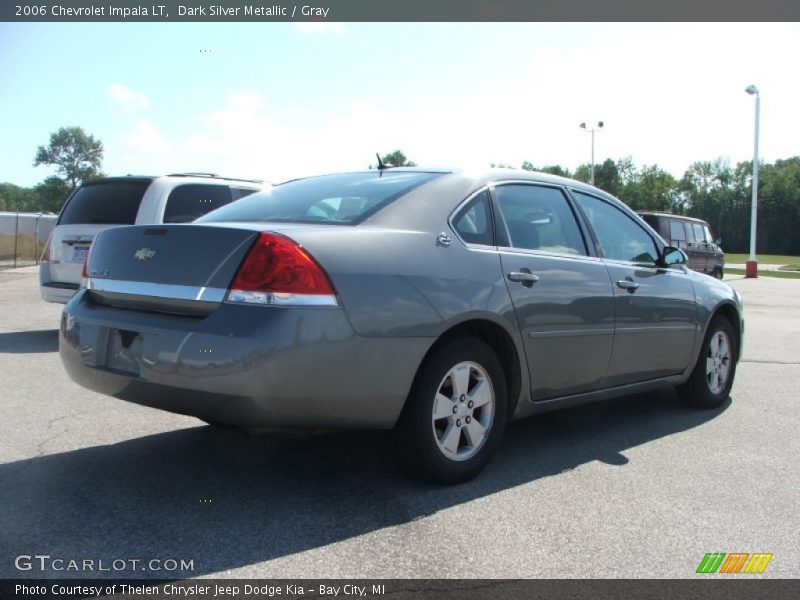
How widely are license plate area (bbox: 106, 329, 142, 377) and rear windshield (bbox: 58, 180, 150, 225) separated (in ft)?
16.8

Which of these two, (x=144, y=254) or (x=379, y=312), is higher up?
(x=144, y=254)

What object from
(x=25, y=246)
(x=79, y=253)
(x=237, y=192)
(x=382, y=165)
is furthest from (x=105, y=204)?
(x=25, y=246)

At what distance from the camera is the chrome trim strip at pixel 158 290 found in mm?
3193

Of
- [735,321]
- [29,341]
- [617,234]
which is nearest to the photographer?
[617,234]

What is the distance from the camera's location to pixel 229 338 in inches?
120

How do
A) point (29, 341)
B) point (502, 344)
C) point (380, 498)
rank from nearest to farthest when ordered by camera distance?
point (380, 498)
point (502, 344)
point (29, 341)

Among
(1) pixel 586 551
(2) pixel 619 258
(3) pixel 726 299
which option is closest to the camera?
(1) pixel 586 551

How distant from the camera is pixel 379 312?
3277 millimetres

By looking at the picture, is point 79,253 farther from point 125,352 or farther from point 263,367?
point 263,367

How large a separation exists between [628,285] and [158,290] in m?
2.87

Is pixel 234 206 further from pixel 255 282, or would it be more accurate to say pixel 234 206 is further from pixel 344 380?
pixel 344 380

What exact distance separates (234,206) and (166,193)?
4342 mm

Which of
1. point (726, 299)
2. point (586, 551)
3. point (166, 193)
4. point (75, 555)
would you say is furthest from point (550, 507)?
point (166, 193)

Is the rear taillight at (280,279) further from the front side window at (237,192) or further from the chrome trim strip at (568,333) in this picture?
the front side window at (237,192)
